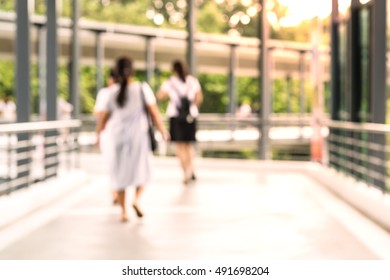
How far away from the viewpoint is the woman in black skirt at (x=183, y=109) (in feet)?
40.9

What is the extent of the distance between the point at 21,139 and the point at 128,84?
6.42 ft

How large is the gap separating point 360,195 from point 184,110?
3589 millimetres

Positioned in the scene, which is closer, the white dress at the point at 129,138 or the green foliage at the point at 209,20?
the white dress at the point at 129,138

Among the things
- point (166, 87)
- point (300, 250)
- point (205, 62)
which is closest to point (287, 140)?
point (205, 62)

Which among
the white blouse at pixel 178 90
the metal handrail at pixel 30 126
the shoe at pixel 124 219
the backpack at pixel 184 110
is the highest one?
the white blouse at pixel 178 90

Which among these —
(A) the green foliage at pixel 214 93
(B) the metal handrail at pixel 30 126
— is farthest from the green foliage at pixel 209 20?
(B) the metal handrail at pixel 30 126

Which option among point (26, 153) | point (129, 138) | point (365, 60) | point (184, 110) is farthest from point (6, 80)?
point (129, 138)

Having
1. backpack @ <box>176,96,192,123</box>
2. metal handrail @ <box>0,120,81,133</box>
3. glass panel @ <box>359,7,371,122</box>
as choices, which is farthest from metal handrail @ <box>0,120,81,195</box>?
glass panel @ <box>359,7,371,122</box>

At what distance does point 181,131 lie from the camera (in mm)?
12812

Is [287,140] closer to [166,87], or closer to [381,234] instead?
[166,87]

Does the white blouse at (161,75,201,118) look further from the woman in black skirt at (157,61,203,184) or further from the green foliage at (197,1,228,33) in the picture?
the green foliage at (197,1,228,33)

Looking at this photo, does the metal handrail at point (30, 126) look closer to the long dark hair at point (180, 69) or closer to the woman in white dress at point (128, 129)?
the woman in white dress at point (128, 129)

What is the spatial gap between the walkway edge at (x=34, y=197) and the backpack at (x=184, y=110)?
1.66 meters

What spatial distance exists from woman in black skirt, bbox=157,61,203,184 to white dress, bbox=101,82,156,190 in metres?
3.44
